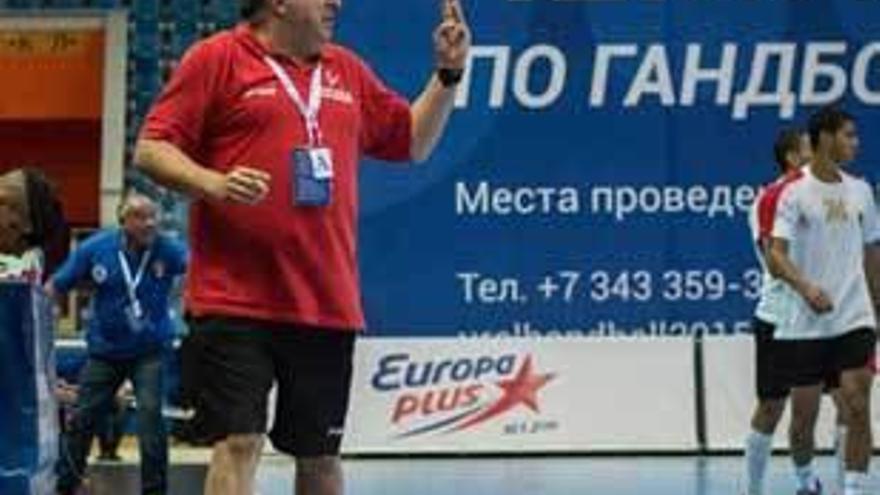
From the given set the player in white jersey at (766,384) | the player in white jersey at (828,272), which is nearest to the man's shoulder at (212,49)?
the player in white jersey at (828,272)

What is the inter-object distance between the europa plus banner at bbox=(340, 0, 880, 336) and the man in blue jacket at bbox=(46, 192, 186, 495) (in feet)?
16.0

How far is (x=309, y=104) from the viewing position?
4.90 metres

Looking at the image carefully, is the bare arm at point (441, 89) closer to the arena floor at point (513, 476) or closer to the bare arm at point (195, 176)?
the bare arm at point (195, 176)

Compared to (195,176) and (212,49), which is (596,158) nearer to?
(212,49)

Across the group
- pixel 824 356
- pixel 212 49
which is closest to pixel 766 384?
pixel 824 356

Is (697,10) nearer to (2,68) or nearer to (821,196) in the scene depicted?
(821,196)

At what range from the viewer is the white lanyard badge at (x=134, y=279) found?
9.33 m

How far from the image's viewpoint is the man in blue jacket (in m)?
9.13

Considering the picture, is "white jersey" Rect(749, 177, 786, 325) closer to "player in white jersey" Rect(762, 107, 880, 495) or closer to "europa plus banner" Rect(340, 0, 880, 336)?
"player in white jersey" Rect(762, 107, 880, 495)

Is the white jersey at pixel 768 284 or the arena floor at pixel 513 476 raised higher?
the white jersey at pixel 768 284

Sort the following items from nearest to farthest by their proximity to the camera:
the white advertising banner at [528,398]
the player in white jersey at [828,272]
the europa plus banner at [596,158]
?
1. the player in white jersey at [828,272]
2. the white advertising banner at [528,398]
3. the europa plus banner at [596,158]

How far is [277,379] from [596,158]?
9713mm

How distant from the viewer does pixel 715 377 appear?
1340 centimetres

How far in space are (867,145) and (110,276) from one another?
7.23 metres
